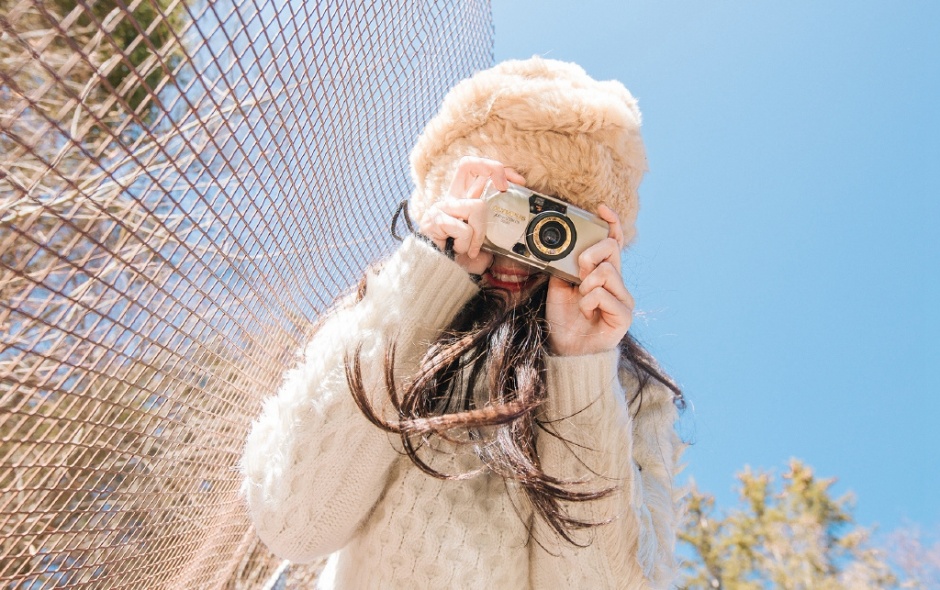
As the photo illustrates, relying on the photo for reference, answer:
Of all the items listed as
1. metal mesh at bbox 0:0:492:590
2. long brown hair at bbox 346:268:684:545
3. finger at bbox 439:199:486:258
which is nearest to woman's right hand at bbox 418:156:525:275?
finger at bbox 439:199:486:258

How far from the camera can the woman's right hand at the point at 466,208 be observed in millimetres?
714

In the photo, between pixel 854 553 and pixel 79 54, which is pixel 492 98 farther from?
pixel 854 553

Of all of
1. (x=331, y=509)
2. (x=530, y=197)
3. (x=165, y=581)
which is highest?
(x=530, y=197)

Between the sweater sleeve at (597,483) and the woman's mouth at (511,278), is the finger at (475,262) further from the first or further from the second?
the sweater sleeve at (597,483)

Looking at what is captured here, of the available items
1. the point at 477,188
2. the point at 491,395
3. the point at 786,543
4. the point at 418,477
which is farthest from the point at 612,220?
the point at 786,543

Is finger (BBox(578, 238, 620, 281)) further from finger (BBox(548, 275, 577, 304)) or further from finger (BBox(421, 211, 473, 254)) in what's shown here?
finger (BBox(421, 211, 473, 254))

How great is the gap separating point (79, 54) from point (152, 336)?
382 millimetres

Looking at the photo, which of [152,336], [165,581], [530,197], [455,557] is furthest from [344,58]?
[165,581]

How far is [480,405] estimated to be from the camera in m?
0.77

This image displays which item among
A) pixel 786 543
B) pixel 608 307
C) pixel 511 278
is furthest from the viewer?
pixel 786 543

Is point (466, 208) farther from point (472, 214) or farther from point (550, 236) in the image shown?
point (550, 236)

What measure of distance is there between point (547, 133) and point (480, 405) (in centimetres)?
40

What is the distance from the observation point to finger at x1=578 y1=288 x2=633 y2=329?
27.7 inches

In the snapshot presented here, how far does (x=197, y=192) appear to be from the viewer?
68 cm
